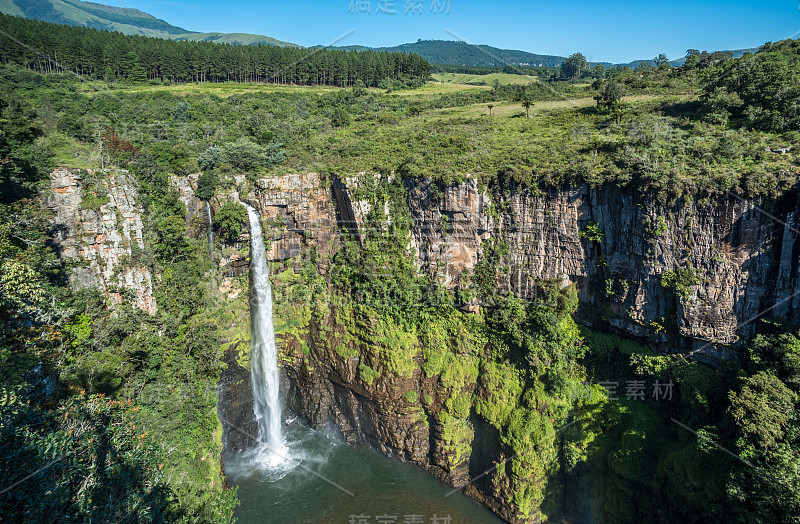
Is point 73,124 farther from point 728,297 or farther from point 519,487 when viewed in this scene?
point 728,297

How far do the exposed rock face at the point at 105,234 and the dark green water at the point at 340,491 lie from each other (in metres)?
12.6

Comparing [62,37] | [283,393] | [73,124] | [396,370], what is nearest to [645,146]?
[396,370]

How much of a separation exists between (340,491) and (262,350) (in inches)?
415

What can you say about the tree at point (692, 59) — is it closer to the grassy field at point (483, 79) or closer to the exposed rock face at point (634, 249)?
the grassy field at point (483, 79)

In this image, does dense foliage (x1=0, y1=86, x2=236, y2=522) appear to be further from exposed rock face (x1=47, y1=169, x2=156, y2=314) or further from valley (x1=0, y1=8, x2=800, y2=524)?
exposed rock face (x1=47, y1=169, x2=156, y2=314)

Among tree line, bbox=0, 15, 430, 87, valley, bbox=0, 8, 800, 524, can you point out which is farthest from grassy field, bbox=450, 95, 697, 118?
tree line, bbox=0, 15, 430, 87

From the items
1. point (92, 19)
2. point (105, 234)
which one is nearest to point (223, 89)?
point (105, 234)

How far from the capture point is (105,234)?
2269 centimetres

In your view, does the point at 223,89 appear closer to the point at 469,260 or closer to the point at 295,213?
the point at 295,213

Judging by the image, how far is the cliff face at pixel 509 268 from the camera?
1780 cm

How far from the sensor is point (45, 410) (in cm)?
1182

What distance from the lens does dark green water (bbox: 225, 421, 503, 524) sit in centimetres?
2272

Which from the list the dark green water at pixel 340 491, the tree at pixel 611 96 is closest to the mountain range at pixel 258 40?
the tree at pixel 611 96

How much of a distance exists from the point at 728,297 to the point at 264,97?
47886 millimetres
